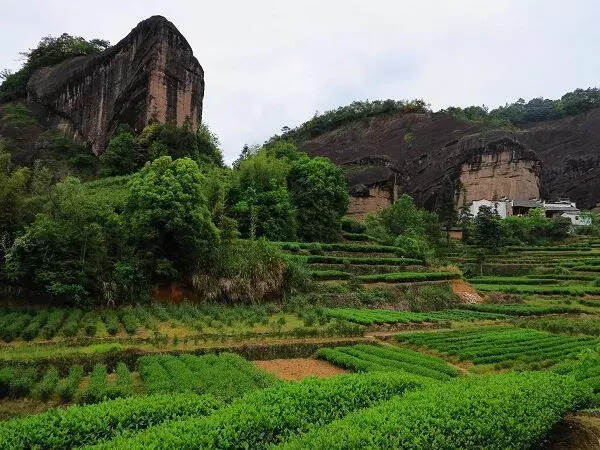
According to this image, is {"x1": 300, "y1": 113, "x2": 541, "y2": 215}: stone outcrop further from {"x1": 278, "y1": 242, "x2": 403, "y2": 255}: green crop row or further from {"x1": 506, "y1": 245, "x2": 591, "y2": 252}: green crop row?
{"x1": 278, "y1": 242, "x2": 403, "y2": 255}: green crop row

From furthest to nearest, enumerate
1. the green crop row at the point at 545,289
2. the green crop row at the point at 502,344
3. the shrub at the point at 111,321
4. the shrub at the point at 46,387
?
1. the green crop row at the point at 545,289
2. the shrub at the point at 111,321
3. the green crop row at the point at 502,344
4. the shrub at the point at 46,387

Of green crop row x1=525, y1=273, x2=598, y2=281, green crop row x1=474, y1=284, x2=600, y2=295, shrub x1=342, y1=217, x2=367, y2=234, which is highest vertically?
shrub x1=342, y1=217, x2=367, y2=234

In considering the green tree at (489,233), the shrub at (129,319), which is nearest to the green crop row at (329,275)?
the shrub at (129,319)

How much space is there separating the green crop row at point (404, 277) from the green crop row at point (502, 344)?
10.4m

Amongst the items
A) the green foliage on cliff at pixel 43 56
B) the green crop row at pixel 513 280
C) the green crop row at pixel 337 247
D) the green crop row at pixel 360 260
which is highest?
the green foliage on cliff at pixel 43 56

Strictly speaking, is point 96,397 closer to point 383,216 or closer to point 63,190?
point 63,190

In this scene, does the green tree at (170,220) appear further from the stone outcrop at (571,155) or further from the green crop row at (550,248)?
the stone outcrop at (571,155)

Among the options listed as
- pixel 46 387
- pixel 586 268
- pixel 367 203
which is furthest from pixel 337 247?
pixel 367 203

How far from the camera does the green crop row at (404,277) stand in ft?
112

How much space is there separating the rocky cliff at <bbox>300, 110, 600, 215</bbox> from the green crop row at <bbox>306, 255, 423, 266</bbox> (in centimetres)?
3349

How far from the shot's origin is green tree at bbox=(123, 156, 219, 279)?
83.1ft

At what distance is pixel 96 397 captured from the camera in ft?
36.6

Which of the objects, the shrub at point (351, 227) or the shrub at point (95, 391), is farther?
the shrub at point (351, 227)

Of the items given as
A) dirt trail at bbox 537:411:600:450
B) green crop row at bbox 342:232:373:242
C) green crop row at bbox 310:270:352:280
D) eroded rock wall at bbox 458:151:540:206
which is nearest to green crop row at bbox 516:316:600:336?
green crop row at bbox 310:270:352:280
